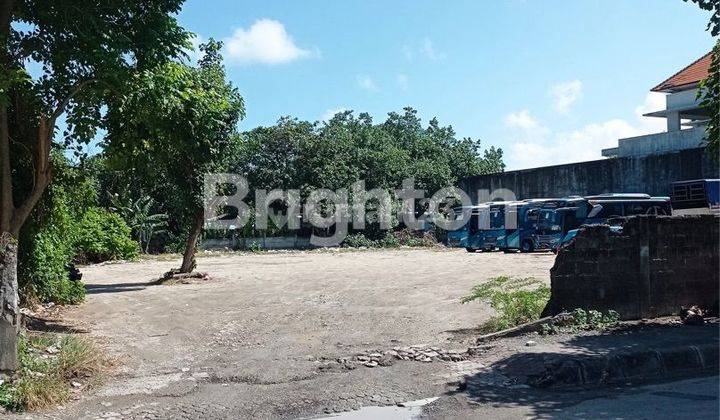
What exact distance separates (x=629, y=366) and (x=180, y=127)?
860cm

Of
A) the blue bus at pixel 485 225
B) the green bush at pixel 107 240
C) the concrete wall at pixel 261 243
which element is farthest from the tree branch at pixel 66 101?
the concrete wall at pixel 261 243

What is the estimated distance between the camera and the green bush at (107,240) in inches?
1276

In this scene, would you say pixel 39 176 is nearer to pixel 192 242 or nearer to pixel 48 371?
pixel 48 371

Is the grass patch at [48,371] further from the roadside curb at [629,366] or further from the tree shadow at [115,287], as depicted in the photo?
the tree shadow at [115,287]

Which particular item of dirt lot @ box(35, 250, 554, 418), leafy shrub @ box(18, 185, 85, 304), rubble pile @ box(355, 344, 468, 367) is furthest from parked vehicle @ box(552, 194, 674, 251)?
leafy shrub @ box(18, 185, 85, 304)

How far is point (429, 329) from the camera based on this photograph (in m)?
11.3

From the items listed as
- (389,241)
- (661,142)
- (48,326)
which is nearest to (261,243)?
(389,241)

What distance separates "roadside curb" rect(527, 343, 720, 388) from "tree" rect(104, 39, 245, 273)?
284 inches

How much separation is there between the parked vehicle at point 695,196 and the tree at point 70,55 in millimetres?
21335

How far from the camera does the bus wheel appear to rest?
29.9 metres

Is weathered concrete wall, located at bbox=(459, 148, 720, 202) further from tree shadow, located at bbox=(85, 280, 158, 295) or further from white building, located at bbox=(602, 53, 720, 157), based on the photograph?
tree shadow, located at bbox=(85, 280, 158, 295)

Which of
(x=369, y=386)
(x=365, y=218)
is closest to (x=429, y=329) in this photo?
(x=369, y=386)

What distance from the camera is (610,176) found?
33750mm

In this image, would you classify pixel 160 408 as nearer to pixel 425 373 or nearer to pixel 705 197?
pixel 425 373
